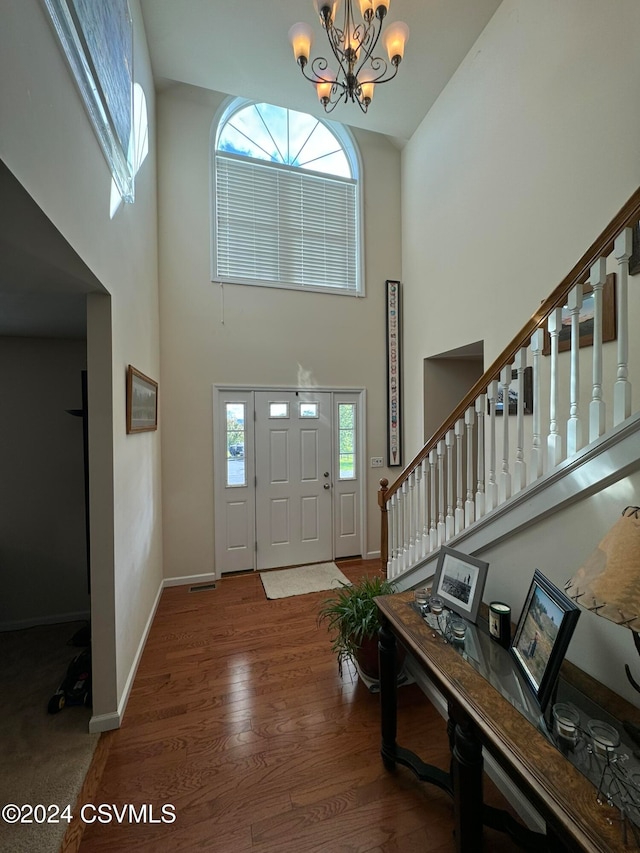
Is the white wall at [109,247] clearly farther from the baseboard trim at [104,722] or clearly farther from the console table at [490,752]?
the console table at [490,752]

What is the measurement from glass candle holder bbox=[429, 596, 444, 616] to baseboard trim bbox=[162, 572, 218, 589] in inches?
106

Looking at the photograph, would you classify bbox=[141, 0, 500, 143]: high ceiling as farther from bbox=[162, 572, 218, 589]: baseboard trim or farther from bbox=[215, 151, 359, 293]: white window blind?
bbox=[162, 572, 218, 589]: baseboard trim

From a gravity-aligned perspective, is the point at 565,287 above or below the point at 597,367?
above

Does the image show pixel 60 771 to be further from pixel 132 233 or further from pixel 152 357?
pixel 132 233

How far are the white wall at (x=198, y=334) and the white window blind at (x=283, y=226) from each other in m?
0.18

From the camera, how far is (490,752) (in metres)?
0.90

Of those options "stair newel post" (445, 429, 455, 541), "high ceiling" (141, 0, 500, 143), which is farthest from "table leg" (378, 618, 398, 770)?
"high ceiling" (141, 0, 500, 143)

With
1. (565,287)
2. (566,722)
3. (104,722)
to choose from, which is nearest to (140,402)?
(104,722)

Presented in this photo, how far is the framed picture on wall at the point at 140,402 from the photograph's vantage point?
2.14 m

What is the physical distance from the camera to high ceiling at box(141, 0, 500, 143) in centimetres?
270

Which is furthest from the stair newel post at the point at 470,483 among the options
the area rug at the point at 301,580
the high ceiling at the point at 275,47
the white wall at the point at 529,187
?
the high ceiling at the point at 275,47

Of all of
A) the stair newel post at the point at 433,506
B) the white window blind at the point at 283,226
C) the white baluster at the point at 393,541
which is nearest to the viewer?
the stair newel post at the point at 433,506

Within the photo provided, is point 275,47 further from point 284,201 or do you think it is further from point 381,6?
point 381,6

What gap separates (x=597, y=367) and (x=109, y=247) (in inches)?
91.8
